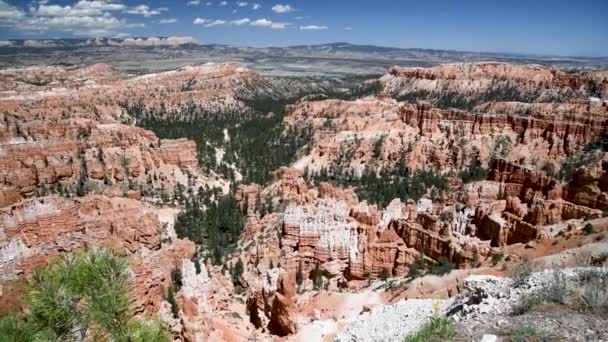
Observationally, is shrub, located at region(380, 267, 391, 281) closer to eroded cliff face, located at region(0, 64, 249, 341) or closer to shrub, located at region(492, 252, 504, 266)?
shrub, located at region(492, 252, 504, 266)

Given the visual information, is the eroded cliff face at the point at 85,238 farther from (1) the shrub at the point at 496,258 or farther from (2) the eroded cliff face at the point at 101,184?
(1) the shrub at the point at 496,258

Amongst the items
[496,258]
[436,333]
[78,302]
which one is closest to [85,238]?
[78,302]

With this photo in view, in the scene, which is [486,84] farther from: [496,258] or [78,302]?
[78,302]

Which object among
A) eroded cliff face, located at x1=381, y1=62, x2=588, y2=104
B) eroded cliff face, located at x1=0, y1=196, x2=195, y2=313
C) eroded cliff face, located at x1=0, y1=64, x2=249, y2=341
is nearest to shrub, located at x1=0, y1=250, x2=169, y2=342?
eroded cliff face, located at x1=0, y1=64, x2=249, y2=341

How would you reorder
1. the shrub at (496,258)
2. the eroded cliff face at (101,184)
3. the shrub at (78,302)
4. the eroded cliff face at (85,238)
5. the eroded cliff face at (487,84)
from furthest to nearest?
the eroded cliff face at (487,84), the shrub at (496,258), the eroded cliff face at (101,184), the eroded cliff face at (85,238), the shrub at (78,302)

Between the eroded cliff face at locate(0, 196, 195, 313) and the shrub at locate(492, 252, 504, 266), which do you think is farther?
the shrub at locate(492, 252, 504, 266)

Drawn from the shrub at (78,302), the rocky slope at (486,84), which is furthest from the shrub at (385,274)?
the rocky slope at (486,84)

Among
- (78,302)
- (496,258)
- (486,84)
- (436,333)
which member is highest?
(486,84)

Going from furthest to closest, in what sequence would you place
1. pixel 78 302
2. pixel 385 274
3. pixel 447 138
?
pixel 447 138 → pixel 385 274 → pixel 78 302
